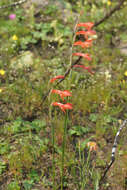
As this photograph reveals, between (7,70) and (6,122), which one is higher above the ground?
(7,70)

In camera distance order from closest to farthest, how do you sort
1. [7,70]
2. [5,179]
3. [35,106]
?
[5,179] < [35,106] < [7,70]

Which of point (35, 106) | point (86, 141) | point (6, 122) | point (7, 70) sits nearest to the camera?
point (86, 141)

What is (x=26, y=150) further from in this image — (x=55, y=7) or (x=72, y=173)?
(x=55, y=7)

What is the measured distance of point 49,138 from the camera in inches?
105

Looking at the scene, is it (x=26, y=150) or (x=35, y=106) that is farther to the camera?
(x=35, y=106)

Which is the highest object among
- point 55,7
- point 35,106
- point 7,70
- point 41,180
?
point 55,7

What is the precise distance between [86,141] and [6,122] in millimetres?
971

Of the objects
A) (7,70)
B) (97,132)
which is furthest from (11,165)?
(7,70)

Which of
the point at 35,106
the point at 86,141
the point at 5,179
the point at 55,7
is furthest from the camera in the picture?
the point at 55,7

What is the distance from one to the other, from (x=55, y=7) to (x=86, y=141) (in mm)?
3200

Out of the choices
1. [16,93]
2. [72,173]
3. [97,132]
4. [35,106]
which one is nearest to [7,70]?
[16,93]

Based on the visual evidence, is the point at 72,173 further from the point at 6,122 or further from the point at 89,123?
the point at 6,122

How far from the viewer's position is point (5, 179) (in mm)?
2268

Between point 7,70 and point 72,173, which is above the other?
point 7,70
